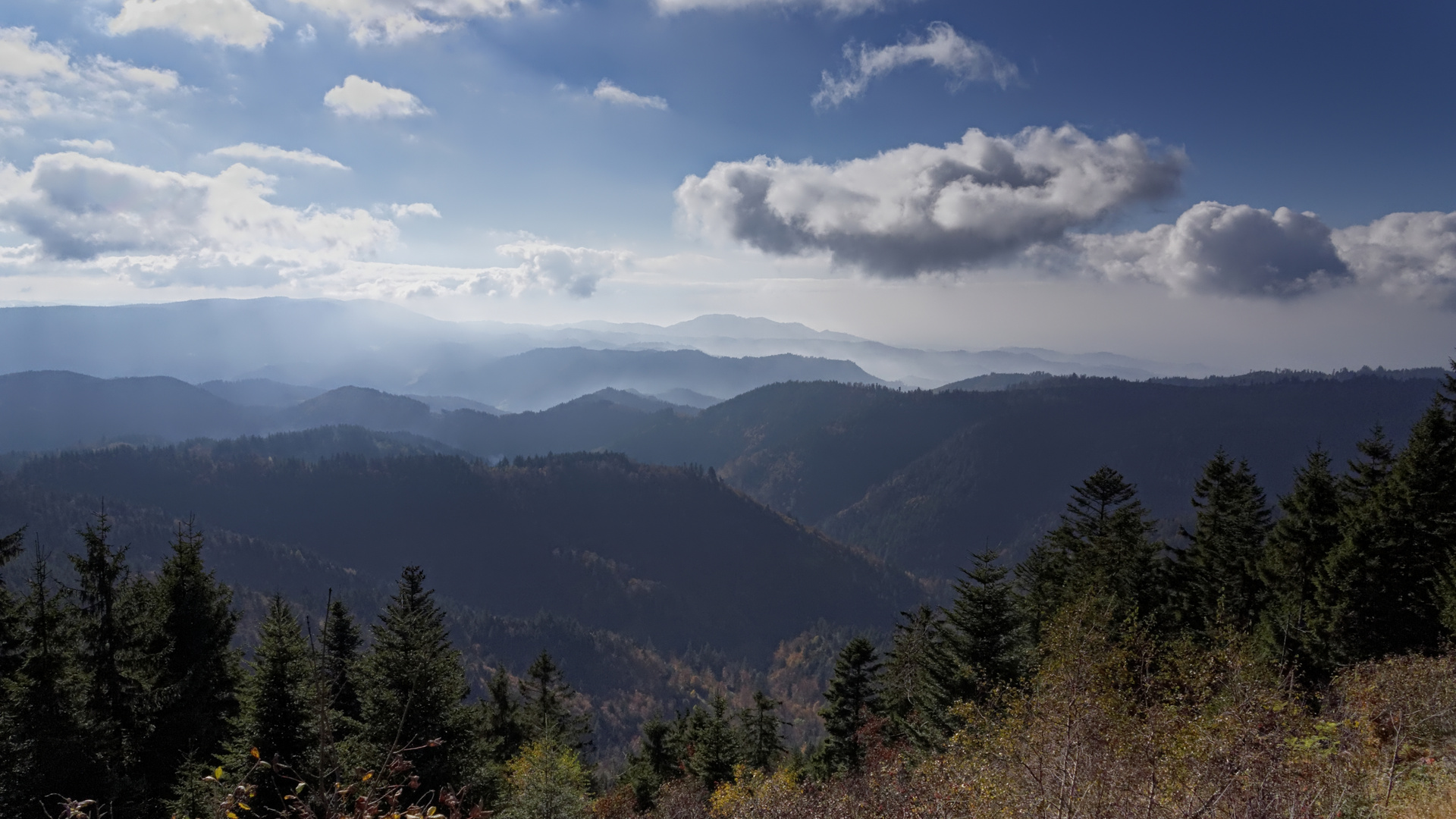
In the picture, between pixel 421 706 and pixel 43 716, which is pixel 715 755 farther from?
pixel 43 716

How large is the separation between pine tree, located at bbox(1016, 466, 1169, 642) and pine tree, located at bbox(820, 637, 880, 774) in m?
9.04

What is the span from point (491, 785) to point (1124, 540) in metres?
32.8

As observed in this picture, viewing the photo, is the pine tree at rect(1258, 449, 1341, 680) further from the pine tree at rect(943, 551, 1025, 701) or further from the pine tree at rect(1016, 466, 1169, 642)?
the pine tree at rect(943, 551, 1025, 701)

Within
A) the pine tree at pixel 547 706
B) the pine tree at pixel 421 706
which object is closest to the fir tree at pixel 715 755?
the pine tree at pixel 547 706

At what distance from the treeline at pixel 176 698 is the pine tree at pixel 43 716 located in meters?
0.04

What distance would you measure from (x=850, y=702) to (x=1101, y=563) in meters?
15.6

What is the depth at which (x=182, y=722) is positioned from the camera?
25.7m

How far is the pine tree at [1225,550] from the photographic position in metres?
32.9

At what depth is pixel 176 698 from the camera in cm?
2544

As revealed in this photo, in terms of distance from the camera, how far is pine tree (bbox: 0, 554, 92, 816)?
20047 mm

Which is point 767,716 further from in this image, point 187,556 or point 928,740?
point 187,556

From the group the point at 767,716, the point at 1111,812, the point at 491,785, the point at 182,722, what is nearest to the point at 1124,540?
the point at 767,716

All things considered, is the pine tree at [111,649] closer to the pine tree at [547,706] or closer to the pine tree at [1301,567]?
the pine tree at [547,706]

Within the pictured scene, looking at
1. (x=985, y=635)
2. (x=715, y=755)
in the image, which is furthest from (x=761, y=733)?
(x=985, y=635)
